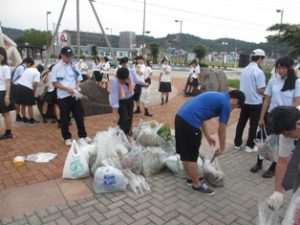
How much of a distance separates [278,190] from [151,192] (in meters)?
1.76

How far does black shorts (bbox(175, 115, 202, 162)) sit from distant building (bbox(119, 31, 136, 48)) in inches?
2617

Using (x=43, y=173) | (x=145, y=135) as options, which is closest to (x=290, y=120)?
(x=145, y=135)

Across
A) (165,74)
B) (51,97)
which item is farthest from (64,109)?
(165,74)

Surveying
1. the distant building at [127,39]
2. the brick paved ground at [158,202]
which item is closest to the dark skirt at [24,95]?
the brick paved ground at [158,202]

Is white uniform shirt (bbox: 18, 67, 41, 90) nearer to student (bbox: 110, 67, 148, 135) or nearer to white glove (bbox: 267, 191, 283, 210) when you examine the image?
student (bbox: 110, 67, 148, 135)

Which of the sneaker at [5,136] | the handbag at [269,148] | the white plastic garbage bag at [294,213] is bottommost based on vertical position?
the sneaker at [5,136]

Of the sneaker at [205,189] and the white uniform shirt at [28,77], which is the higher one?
the white uniform shirt at [28,77]

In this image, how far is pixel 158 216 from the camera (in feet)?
10.6

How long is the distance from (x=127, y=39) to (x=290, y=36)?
55633 mm

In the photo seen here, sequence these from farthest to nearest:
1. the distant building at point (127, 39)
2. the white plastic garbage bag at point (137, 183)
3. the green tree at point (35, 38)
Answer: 1. the distant building at point (127, 39)
2. the green tree at point (35, 38)
3. the white plastic garbage bag at point (137, 183)

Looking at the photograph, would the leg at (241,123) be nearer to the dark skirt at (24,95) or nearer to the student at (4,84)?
the student at (4,84)

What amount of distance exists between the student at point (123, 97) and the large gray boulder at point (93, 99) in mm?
2570

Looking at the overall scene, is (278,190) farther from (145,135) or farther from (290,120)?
(145,135)

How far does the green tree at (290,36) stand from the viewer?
730 inches
